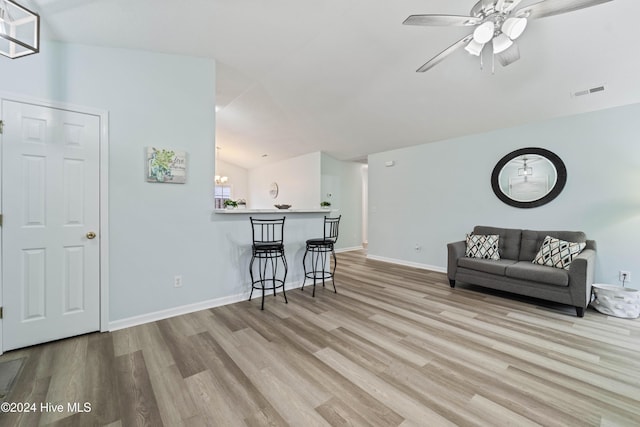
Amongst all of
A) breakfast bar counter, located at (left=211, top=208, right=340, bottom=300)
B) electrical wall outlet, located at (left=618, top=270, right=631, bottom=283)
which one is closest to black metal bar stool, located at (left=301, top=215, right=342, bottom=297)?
breakfast bar counter, located at (left=211, top=208, right=340, bottom=300)

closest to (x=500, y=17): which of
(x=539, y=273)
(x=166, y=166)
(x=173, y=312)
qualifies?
(x=539, y=273)

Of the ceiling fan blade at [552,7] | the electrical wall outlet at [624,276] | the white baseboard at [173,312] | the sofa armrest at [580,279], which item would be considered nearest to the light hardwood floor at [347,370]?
the white baseboard at [173,312]

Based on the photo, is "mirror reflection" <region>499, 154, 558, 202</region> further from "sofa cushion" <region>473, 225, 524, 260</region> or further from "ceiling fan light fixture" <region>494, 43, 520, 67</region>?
"ceiling fan light fixture" <region>494, 43, 520, 67</region>

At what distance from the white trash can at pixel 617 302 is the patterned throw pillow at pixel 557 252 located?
425mm

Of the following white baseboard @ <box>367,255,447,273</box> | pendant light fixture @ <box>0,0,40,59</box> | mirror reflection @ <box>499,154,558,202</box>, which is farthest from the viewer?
white baseboard @ <box>367,255,447,273</box>

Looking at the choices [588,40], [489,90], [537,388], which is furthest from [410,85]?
[537,388]

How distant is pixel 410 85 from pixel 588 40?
175cm

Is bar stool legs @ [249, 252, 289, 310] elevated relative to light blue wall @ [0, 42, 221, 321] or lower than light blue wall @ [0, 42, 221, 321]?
lower

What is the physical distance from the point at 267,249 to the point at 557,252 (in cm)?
361

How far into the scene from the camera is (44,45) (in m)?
2.29

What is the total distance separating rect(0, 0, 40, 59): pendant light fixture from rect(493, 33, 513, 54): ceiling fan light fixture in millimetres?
3029

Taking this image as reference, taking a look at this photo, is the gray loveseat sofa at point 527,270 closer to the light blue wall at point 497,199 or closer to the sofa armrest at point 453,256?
the sofa armrest at point 453,256

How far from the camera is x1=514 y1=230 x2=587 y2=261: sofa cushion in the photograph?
11.4 ft

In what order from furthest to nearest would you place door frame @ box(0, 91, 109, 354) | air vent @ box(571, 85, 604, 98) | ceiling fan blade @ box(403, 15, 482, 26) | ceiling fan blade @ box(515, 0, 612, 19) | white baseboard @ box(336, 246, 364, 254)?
white baseboard @ box(336, 246, 364, 254) → air vent @ box(571, 85, 604, 98) → door frame @ box(0, 91, 109, 354) → ceiling fan blade @ box(403, 15, 482, 26) → ceiling fan blade @ box(515, 0, 612, 19)
